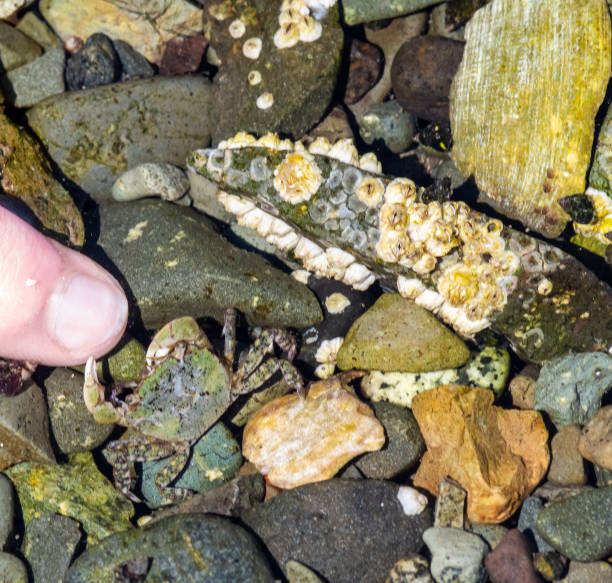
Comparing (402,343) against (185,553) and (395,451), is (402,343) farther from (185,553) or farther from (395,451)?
(185,553)

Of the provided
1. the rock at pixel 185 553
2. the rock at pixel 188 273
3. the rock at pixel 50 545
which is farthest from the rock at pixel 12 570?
the rock at pixel 188 273

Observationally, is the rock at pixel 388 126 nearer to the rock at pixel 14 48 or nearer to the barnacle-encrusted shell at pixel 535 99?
the barnacle-encrusted shell at pixel 535 99

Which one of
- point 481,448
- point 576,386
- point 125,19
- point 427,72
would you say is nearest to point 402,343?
point 481,448

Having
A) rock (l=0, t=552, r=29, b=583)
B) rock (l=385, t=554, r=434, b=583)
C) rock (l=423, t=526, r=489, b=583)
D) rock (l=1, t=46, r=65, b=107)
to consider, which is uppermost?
rock (l=1, t=46, r=65, b=107)

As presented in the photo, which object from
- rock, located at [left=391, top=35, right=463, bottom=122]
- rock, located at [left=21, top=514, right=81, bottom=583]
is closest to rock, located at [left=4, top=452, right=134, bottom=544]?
rock, located at [left=21, top=514, right=81, bottom=583]

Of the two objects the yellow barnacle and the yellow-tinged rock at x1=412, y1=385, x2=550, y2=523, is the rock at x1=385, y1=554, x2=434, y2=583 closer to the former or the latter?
the yellow-tinged rock at x1=412, y1=385, x2=550, y2=523

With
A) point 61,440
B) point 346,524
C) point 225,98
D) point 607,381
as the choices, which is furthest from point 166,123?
point 607,381
